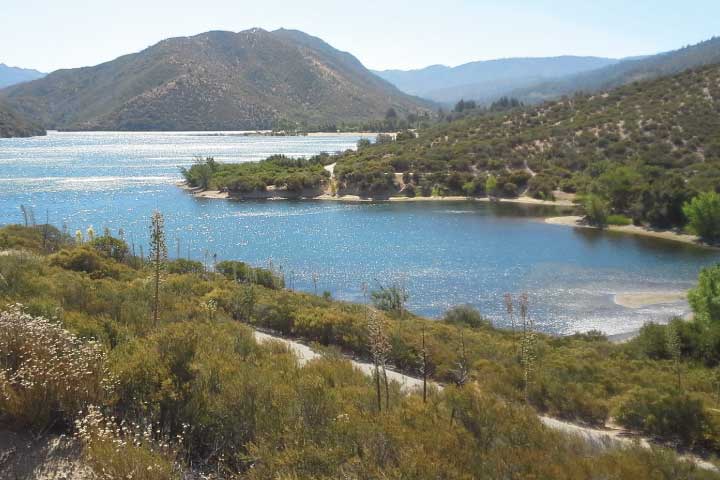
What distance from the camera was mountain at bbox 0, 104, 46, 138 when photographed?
576ft

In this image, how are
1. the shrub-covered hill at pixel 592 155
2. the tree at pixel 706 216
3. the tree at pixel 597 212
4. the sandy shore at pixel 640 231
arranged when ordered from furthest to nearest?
the shrub-covered hill at pixel 592 155
the tree at pixel 597 212
the sandy shore at pixel 640 231
the tree at pixel 706 216

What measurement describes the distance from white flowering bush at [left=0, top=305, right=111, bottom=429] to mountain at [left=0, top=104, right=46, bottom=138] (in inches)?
7881

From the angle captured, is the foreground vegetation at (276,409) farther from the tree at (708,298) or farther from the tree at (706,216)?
the tree at (706,216)

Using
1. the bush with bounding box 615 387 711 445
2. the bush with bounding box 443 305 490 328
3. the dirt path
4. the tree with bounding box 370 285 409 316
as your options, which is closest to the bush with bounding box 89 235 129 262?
the tree with bounding box 370 285 409 316

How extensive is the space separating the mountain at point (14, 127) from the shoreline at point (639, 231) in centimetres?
17681

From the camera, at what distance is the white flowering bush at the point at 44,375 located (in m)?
5.56

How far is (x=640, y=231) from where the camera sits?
47.0 m

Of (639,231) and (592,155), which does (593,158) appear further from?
(639,231)

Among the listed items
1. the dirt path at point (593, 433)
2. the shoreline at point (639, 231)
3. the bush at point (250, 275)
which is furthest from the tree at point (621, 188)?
the dirt path at point (593, 433)

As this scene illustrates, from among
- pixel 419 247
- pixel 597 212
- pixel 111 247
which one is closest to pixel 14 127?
pixel 419 247

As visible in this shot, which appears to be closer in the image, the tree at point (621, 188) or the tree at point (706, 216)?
the tree at point (706, 216)

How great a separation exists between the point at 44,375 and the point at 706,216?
150 ft

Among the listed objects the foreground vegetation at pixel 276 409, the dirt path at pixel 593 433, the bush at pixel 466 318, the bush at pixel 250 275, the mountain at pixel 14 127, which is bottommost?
the bush at pixel 466 318

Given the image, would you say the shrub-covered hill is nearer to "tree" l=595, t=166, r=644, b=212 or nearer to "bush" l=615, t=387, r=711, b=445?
"tree" l=595, t=166, r=644, b=212
